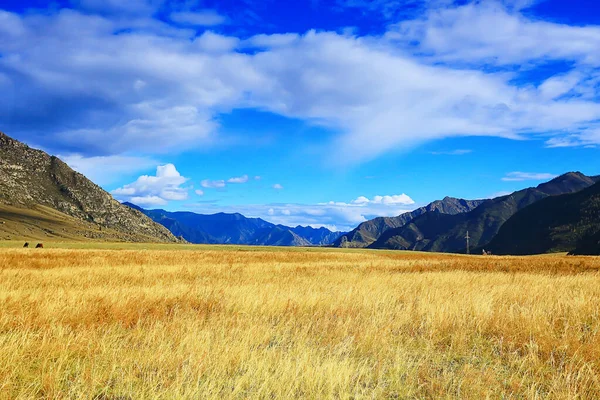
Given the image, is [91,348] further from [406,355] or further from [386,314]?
[386,314]

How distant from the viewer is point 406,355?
5.93 m

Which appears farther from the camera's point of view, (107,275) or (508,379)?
(107,275)

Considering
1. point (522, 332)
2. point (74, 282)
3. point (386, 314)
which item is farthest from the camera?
point (74, 282)

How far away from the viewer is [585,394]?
14.3 ft

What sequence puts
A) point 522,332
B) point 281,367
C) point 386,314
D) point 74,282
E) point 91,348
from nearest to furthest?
point 281,367, point 91,348, point 522,332, point 386,314, point 74,282

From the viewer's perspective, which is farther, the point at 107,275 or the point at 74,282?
the point at 107,275

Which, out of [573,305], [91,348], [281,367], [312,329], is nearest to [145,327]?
[91,348]

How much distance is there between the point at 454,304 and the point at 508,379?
4.76m

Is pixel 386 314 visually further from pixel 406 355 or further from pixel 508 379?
pixel 508 379

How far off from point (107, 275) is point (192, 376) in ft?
48.7

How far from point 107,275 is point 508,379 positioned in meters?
16.8

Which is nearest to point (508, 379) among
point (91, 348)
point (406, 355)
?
point (406, 355)

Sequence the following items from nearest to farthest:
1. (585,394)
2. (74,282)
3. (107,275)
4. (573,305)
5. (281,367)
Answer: (585,394) < (281,367) < (573,305) < (74,282) < (107,275)

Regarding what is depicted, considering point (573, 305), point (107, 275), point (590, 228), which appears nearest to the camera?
point (573, 305)
